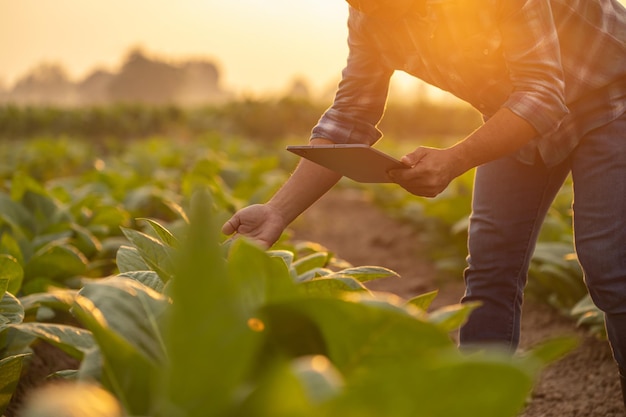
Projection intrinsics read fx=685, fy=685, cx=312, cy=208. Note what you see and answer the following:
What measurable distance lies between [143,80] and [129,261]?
96075mm

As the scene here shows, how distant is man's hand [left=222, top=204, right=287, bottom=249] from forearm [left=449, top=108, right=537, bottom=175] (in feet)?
1.87

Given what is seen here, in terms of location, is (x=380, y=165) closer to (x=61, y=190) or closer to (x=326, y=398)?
(x=326, y=398)

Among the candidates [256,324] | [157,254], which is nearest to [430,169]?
[157,254]

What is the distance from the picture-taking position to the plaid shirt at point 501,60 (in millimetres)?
1868

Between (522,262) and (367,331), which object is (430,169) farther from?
(367,331)

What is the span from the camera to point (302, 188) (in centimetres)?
220

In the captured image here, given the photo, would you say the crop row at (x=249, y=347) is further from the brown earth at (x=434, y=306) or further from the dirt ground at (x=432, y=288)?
the dirt ground at (x=432, y=288)

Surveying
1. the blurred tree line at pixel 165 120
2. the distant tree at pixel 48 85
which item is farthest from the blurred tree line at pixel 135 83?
the blurred tree line at pixel 165 120

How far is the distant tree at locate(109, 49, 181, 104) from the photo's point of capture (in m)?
93.3

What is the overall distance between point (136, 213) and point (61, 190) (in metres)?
0.55

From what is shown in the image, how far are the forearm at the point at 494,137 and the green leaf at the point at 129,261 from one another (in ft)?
2.90

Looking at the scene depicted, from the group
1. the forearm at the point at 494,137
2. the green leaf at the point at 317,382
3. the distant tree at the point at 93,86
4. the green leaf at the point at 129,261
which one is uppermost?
the forearm at the point at 494,137

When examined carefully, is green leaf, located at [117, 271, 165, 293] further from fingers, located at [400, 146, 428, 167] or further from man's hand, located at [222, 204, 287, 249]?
fingers, located at [400, 146, 428, 167]

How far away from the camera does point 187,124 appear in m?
19.1
